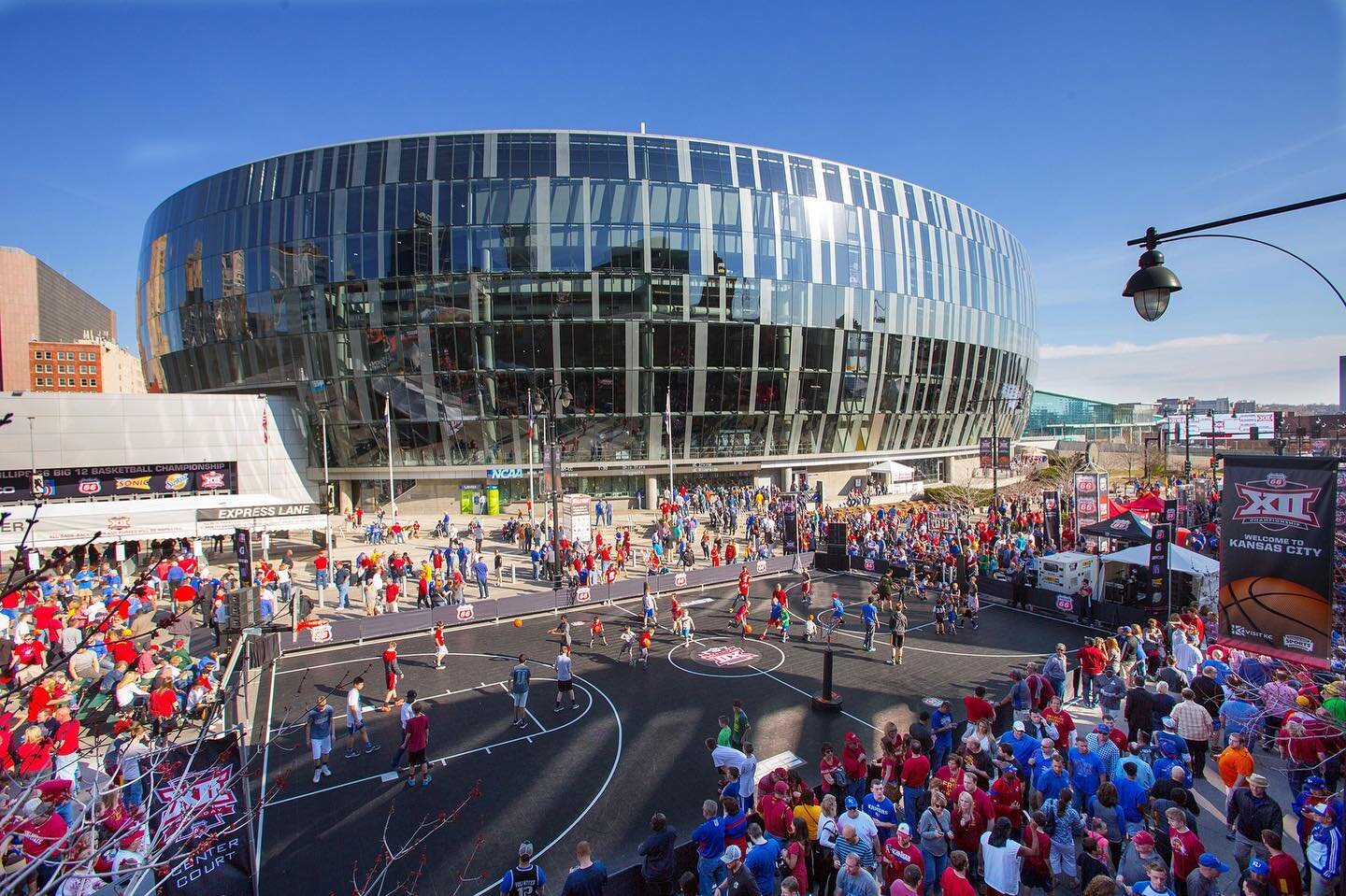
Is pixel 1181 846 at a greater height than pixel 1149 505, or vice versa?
pixel 1149 505

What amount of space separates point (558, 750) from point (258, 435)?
123ft

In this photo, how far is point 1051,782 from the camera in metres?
9.23

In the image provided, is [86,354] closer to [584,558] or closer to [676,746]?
[584,558]

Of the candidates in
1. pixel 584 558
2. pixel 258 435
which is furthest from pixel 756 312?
pixel 258 435

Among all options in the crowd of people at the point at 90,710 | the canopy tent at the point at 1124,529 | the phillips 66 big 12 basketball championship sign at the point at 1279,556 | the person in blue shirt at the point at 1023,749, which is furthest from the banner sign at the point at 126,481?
the phillips 66 big 12 basketball championship sign at the point at 1279,556

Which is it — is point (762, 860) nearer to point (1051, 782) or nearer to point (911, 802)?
point (911, 802)

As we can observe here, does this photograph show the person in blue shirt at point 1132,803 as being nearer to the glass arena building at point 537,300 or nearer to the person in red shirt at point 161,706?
the person in red shirt at point 161,706

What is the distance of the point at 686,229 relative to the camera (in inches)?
1838

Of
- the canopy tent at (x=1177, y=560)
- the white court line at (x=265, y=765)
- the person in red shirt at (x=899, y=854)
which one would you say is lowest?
the white court line at (x=265, y=765)

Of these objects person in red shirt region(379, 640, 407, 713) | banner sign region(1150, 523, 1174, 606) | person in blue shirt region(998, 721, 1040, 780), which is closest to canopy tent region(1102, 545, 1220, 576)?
banner sign region(1150, 523, 1174, 606)

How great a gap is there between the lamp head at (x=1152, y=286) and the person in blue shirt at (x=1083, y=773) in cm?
600

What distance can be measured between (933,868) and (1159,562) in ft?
53.2

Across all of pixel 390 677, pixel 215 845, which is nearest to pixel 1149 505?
pixel 390 677

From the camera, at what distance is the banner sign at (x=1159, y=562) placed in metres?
19.8
